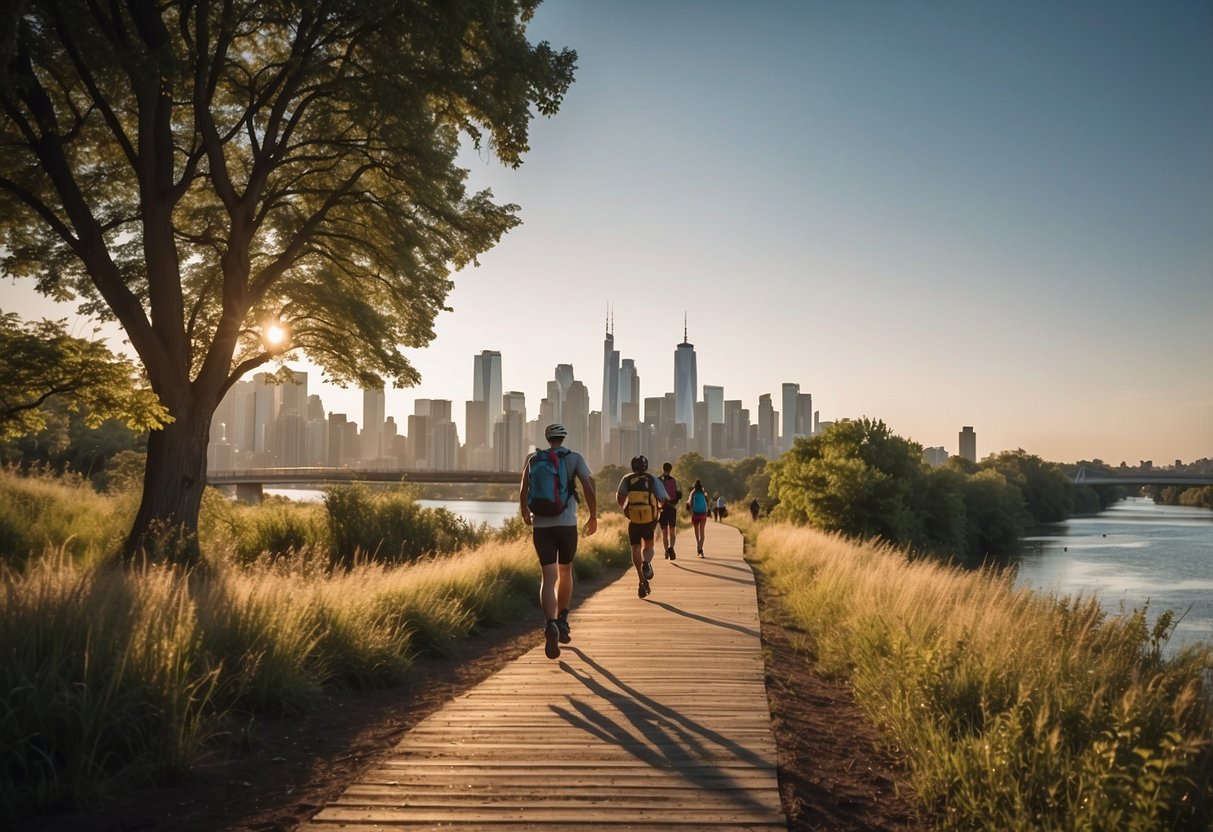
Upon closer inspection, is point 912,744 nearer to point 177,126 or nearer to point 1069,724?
point 1069,724

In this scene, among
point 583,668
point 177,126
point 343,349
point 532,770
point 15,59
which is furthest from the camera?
point 343,349

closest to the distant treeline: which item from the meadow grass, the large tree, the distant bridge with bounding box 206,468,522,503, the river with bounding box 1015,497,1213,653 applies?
the river with bounding box 1015,497,1213,653

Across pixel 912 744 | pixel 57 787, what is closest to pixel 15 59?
pixel 57 787

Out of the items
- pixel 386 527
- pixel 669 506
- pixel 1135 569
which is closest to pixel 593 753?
pixel 669 506

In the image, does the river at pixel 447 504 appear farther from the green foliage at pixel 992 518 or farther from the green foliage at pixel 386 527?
the green foliage at pixel 992 518

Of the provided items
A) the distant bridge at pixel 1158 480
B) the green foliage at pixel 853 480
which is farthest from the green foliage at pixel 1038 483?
the green foliage at pixel 853 480

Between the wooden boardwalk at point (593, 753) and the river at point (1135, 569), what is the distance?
5.09 meters

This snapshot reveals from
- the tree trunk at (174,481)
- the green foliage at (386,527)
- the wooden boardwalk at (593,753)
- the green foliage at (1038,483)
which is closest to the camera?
the wooden boardwalk at (593,753)

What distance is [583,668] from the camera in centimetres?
756

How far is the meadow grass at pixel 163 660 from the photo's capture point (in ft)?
14.6

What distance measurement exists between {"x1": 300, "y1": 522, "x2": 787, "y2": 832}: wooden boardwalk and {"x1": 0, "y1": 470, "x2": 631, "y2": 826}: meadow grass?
1231mm

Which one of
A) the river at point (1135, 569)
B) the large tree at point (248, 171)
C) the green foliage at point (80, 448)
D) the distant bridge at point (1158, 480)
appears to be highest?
the large tree at point (248, 171)

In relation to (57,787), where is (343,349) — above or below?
above

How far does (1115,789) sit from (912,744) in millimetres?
1591
